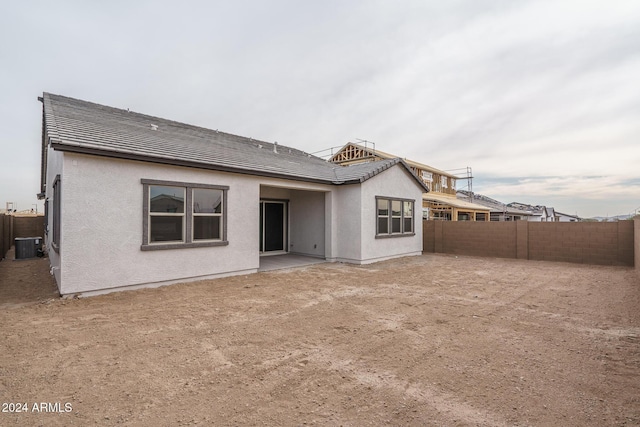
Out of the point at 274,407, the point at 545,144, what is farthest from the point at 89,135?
the point at 545,144

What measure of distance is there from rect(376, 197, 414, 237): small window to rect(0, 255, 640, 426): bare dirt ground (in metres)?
5.32

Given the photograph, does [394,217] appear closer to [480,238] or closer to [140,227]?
[480,238]

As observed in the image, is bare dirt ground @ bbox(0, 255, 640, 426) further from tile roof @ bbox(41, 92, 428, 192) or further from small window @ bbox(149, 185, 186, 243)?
tile roof @ bbox(41, 92, 428, 192)

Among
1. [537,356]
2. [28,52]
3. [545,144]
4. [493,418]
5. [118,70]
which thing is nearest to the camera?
[493,418]

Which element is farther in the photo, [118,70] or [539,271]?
Result: [118,70]

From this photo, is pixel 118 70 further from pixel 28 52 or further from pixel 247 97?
pixel 247 97

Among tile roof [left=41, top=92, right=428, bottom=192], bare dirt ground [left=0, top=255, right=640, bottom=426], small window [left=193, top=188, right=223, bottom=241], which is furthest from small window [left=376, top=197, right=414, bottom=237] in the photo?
small window [left=193, top=188, right=223, bottom=241]

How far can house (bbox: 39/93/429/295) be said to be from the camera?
6.27m

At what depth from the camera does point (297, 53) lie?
1355cm

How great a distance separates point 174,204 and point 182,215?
0.33 meters

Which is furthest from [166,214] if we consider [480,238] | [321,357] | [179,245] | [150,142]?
[480,238]

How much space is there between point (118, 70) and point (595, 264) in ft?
69.4

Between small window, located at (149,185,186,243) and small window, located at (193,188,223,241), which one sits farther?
small window, located at (193,188,223,241)

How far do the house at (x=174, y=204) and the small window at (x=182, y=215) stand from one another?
2cm
